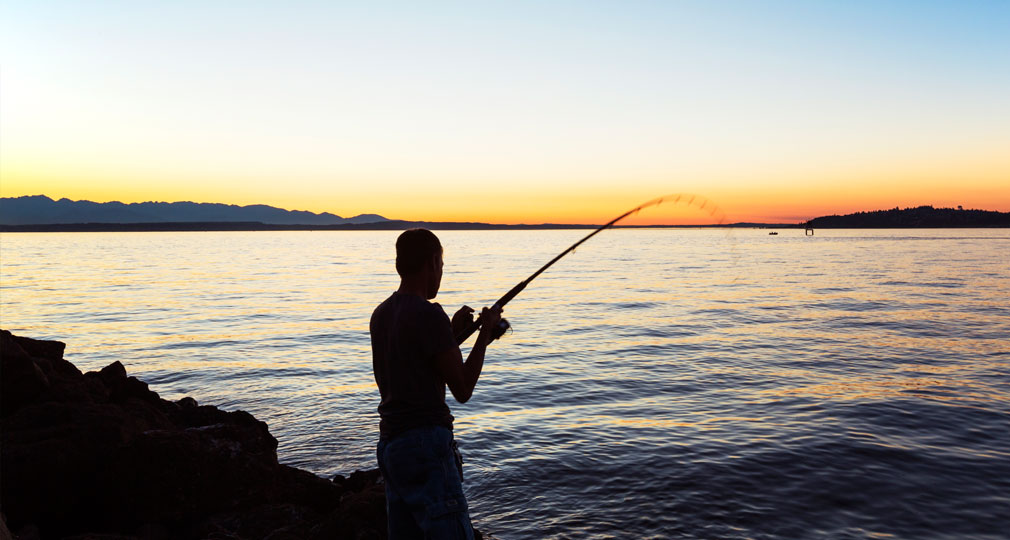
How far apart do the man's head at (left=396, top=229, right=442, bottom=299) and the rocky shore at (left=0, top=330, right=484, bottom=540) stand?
2877 millimetres

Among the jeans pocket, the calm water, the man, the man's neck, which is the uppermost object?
the man's neck

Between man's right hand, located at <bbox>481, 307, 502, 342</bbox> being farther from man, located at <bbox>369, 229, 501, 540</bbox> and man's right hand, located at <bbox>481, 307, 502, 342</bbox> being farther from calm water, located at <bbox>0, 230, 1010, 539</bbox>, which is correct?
calm water, located at <bbox>0, 230, 1010, 539</bbox>

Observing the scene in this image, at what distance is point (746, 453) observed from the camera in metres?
8.52

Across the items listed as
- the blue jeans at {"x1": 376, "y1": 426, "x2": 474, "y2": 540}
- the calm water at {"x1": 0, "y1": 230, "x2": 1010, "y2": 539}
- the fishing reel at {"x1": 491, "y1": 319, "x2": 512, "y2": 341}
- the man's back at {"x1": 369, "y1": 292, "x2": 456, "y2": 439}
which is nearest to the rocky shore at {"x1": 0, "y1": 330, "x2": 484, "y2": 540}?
the calm water at {"x1": 0, "y1": 230, "x2": 1010, "y2": 539}

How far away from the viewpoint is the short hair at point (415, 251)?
10.4 feet

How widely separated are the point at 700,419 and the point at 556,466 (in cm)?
319

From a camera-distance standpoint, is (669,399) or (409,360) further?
(669,399)

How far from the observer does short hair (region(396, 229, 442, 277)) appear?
10.4ft

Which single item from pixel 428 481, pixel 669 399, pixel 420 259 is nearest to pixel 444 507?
pixel 428 481

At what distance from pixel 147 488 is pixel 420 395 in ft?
13.2

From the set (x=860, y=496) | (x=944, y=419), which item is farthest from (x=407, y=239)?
(x=944, y=419)

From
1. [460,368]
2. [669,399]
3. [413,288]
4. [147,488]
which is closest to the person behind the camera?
[460,368]

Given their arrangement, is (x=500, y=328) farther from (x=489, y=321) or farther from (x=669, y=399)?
(x=669, y=399)

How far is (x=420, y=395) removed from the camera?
10.2 feet
